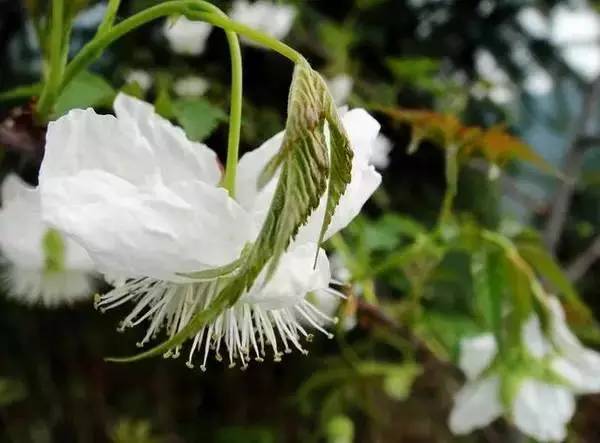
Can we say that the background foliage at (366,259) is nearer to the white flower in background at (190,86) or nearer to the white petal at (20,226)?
the white flower in background at (190,86)

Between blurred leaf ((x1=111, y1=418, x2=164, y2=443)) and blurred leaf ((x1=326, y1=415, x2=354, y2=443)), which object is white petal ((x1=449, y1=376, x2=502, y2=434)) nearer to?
blurred leaf ((x1=326, y1=415, x2=354, y2=443))

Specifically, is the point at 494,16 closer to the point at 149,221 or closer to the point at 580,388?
the point at 580,388

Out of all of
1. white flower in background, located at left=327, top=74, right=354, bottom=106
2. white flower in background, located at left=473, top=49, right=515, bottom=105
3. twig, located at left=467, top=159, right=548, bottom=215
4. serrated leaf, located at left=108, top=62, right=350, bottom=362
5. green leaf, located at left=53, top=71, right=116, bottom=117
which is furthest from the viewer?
white flower in background, located at left=473, top=49, right=515, bottom=105

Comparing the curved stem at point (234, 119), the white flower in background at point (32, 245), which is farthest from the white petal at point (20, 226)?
the curved stem at point (234, 119)

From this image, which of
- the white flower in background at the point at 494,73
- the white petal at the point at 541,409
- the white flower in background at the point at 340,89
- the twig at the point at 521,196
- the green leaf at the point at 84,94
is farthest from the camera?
the white flower in background at the point at 494,73

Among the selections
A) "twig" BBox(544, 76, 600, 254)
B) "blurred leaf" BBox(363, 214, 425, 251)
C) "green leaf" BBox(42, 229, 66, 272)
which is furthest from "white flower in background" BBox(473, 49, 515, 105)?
"green leaf" BBox(42, 229, 66, 272)

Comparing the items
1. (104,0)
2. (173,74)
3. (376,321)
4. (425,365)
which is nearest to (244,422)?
(425,365)
